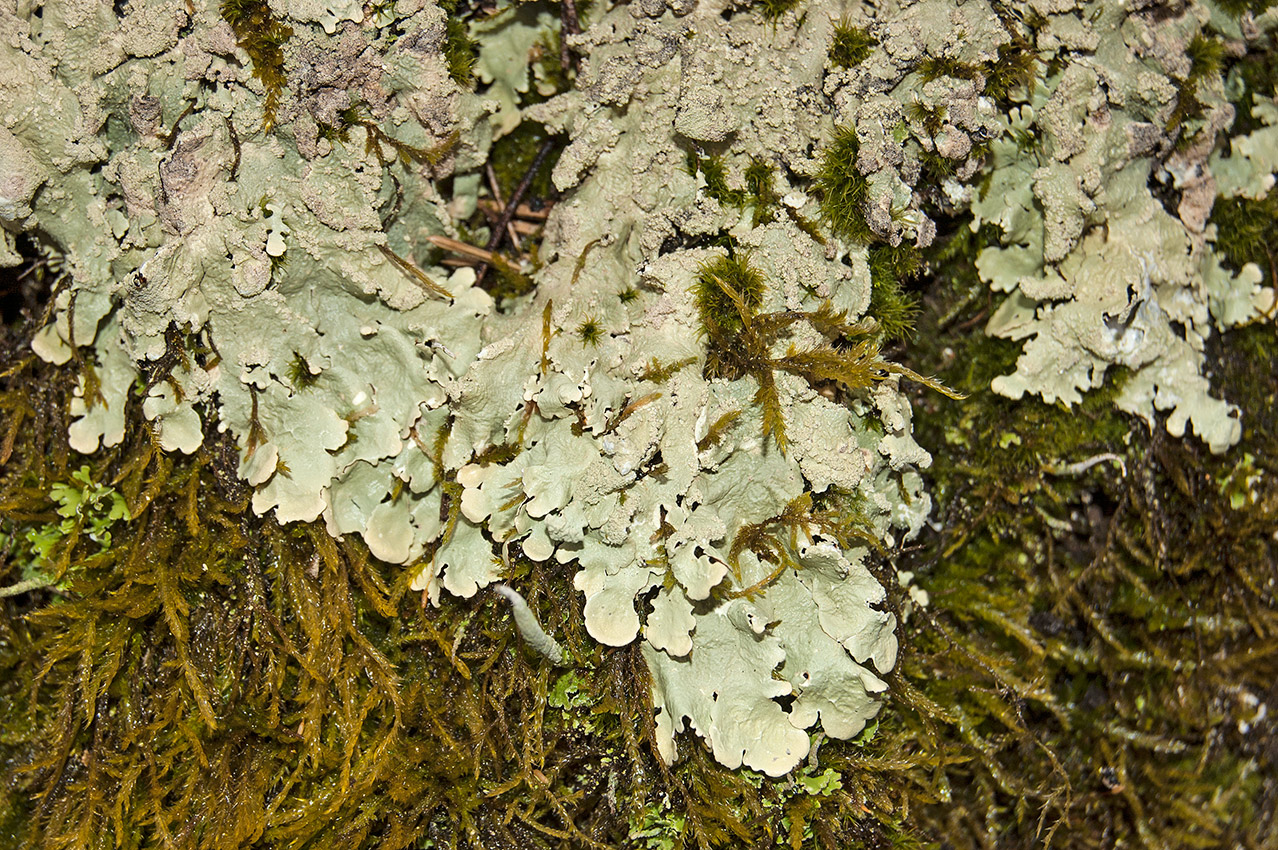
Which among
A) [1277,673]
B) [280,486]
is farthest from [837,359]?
[1277,673]

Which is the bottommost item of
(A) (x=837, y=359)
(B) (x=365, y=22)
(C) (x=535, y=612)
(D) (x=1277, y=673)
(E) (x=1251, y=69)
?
(D) (x=1277, y=673)

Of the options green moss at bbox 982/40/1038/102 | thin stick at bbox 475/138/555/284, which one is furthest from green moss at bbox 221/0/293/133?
green moss at bbox 982/40/1038/102

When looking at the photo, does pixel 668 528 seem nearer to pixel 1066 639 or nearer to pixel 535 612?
pixel 535 612

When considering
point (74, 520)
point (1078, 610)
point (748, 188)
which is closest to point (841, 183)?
point (748, 188)

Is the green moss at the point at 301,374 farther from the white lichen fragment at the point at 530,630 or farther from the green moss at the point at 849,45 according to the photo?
the green moss at the point at 849,45

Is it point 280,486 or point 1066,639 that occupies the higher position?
point 280,486

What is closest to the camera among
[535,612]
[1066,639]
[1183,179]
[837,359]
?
[837,359]

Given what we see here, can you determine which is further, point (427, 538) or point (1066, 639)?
point (1066, 639)
